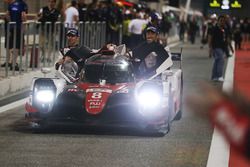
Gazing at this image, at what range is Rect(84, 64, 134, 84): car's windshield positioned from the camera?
38.0 feet

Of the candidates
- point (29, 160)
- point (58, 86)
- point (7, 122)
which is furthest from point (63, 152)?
point (7, 122)

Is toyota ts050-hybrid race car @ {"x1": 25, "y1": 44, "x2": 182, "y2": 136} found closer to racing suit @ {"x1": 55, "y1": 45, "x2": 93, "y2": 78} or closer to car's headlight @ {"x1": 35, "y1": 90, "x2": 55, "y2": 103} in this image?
car's headlight @ {"x1": 35, "y1": 90, "x2": 55, "y2": 103}

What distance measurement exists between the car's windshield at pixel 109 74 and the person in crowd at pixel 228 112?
9.38 m

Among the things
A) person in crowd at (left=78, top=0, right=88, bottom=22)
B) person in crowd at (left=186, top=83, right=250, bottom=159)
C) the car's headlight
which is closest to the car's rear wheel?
the car's headlight

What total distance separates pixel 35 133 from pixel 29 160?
8.75 feet

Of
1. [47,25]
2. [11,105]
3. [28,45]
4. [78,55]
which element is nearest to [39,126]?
[78,55]

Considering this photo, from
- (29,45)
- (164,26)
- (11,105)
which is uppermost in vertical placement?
(29,45)

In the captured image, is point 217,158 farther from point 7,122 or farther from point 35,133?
point 7,122

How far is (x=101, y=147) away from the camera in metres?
9.95

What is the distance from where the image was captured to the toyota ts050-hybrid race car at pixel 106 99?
11.0 metres

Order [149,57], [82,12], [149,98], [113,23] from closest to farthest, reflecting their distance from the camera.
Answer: [149,98], [149,57], [82,12], [113,23]

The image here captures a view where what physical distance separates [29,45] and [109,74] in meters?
8.11

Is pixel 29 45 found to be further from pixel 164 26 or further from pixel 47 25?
pixel 164 26

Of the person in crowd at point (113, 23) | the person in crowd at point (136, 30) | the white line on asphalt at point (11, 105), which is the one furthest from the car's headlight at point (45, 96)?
the person in crowd at point (113, 23)
